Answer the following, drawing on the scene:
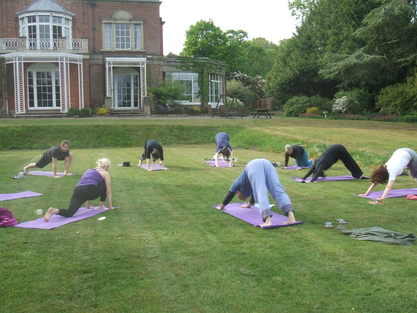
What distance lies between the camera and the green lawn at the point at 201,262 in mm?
4703

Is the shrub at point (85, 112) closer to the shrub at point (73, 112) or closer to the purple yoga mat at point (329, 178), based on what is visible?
the shrub at point (73, 112)

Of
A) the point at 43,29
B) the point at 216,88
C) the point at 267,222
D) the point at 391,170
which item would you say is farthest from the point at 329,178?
the point at 216,88

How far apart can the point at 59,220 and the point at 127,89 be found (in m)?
31.1

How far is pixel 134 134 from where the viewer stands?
2611 cm

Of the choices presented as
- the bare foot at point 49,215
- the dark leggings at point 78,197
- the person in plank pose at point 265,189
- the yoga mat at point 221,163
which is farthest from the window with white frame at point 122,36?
the person in plank pose at point 265,189

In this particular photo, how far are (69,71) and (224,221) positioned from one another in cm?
3059

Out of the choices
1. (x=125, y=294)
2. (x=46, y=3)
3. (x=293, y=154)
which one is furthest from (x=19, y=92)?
(x=125, y=294)

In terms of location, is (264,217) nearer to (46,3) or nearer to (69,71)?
(69,71)

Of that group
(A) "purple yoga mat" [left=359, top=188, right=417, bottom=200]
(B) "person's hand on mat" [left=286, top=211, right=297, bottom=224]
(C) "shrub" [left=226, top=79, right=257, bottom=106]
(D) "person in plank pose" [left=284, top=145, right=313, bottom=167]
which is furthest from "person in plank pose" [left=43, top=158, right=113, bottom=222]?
(C) "shrub" [left=226, top=79, right=257, bottom=106]

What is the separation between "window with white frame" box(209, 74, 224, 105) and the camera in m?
41.3

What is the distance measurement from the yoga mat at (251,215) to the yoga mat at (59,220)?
7.70 feet

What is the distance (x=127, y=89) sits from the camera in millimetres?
38219

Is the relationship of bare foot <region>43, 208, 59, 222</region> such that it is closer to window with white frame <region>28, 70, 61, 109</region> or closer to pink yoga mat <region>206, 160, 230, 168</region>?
pink yoga mat <region>206, 160, 230, 168</region>

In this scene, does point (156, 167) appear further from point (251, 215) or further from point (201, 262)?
point (201, 262)
